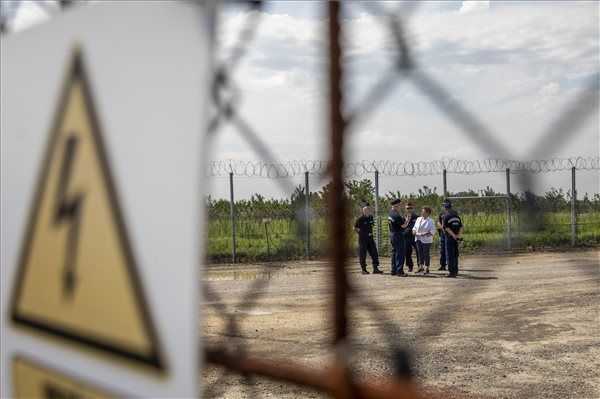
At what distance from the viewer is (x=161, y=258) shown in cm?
108

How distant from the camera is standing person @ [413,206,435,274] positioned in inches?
415

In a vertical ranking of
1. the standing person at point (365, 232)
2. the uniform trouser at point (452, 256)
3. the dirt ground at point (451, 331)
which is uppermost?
the standing person at point (365, 232)

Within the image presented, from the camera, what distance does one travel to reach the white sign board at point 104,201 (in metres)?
1.05

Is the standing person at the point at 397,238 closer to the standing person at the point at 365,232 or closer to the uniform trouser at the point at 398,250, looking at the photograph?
the uniform trouser at the point at 398,250

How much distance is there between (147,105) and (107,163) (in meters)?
0.14

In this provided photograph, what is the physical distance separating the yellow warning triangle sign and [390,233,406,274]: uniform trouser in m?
9.34

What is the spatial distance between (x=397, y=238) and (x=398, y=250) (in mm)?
223

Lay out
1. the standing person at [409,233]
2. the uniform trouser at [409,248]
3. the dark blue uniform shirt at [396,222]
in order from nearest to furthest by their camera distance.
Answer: the dark blue uniform shirt at [396,222] → the standing person at [409,233] → the uniform trouser at [409,248]

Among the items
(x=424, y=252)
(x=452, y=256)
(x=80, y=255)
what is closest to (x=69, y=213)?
(x=80, y=255)

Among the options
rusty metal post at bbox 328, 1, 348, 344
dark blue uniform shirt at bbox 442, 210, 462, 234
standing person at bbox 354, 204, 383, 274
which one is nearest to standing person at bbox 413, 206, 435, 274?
standing person at bbox 354, 204, 383, 274

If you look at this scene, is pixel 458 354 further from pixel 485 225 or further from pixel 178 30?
pixel 485 225

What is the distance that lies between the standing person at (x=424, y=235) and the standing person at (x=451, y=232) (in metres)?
0.50

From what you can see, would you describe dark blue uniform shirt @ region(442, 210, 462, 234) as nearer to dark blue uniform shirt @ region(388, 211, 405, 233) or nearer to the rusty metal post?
dark blue uniform shirt @ region(388, 211, 405, 233)

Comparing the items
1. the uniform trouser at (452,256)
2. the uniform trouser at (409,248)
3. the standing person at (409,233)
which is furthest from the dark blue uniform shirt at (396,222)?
the uniform trouser at (452,256)
